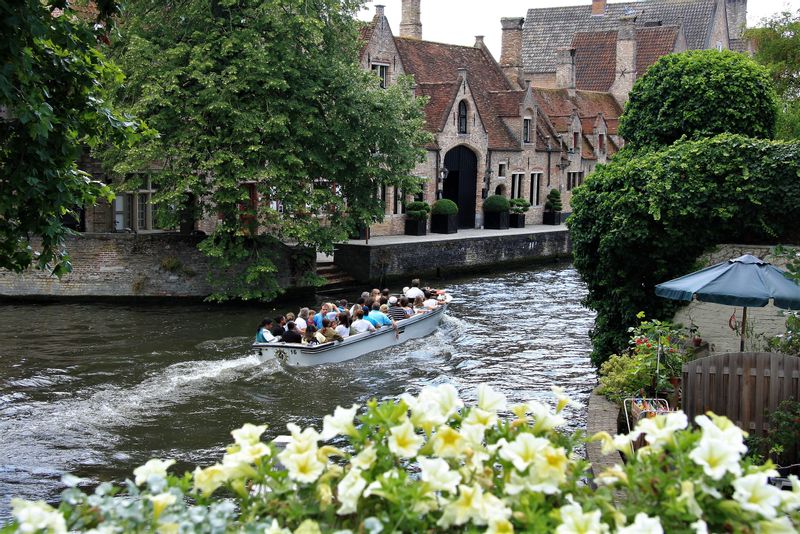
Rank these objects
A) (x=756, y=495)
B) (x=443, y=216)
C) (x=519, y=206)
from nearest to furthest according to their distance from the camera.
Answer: (x=756, y=495)
(x=443, y=216)
(x=519, y=206)

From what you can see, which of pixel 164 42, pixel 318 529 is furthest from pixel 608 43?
pixel 318 529

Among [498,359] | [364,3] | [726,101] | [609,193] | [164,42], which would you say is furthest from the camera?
[364,3]

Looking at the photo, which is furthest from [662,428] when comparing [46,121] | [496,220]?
[496,220]

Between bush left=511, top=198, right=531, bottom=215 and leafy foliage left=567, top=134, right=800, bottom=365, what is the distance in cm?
2592

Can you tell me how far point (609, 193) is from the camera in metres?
13.0

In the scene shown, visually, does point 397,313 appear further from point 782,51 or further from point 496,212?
point 496,212

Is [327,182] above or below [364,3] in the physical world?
below

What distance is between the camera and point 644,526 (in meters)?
3.27

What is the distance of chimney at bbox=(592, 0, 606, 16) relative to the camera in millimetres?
57875

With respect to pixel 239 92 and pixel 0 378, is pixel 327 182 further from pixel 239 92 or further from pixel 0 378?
pixel 0 378

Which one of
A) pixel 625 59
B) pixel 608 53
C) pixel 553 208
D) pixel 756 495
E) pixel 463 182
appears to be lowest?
pixel 756 495

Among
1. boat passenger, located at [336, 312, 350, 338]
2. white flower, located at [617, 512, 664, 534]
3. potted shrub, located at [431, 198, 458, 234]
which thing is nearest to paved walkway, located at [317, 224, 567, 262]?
potted shrub, located at [431, 198, 458, 234]

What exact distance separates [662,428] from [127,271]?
21.1 metres

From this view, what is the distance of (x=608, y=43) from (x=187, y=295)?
Answer: 125 feet
